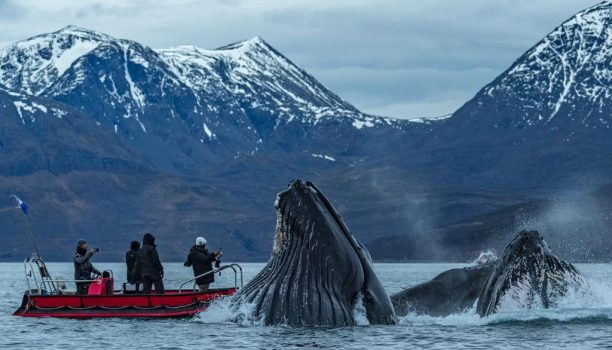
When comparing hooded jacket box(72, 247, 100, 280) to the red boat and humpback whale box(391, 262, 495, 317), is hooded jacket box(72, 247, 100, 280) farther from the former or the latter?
humpback whale box(391, 262, 495, 317)

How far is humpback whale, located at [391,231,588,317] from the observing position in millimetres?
26234

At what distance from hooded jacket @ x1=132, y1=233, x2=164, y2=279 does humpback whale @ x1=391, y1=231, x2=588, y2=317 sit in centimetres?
912

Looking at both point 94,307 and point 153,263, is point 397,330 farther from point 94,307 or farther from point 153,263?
point 94,307

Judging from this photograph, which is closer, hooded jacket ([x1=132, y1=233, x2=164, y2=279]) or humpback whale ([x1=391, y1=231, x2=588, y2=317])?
humpback whale ([x1=391, y1=231, x2=588, y2=317])

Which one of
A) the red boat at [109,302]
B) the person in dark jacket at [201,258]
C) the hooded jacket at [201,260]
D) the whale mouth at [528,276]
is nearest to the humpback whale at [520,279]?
the whale mouth at [528,276]

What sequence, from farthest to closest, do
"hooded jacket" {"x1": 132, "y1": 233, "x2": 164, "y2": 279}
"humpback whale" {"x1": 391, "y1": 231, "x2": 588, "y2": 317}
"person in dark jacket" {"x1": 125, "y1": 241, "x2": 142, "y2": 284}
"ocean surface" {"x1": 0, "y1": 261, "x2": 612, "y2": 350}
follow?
"person in dark jacket" {"x1": 125, "y1": 241, "x2": 142, "y2": 284}, "hooded jacket" {"x1": 132, "y1": 233, "x2": 164, "y2": 279}, "humpback whale" {"x1": 391, "y1": 231, "x2": 588, "y2": 317}, "ocean surface" {"x1": 0, "y1": 261, "x2": 612, "y2": 350}

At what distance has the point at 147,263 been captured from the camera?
3516 centimetres

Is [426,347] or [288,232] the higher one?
[288,232]

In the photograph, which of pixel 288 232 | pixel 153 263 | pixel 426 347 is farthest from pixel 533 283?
pixel 153 263

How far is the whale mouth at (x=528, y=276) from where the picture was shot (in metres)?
26.2

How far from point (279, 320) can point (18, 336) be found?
10.6 m

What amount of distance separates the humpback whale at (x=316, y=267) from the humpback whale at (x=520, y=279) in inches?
102

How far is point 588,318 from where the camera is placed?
3106 centimetres

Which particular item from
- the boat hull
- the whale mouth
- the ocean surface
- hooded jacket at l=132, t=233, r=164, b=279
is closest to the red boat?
the boat hull
